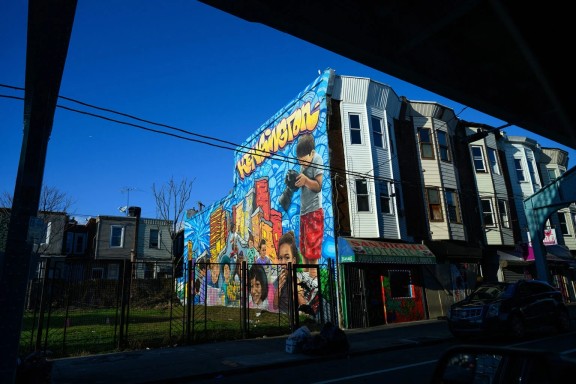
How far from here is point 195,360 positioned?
398 inches

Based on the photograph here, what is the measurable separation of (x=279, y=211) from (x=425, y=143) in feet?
29.8

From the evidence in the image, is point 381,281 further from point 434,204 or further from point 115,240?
point 115,240

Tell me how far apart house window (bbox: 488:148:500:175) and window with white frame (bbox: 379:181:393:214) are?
10265 millimetres

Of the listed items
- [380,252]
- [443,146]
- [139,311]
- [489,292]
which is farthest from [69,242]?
[489,292]

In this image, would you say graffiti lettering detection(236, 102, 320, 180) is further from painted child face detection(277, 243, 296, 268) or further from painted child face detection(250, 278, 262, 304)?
painted child face detection(250, 278, 262, 304)

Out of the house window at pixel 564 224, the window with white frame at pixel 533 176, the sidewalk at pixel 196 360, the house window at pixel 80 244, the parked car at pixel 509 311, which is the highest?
the window with white frame at pixel 533 176

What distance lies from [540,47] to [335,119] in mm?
16680

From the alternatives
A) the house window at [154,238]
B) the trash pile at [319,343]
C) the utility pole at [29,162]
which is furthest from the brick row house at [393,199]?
the house window at [154,238]

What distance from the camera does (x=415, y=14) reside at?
144 inches

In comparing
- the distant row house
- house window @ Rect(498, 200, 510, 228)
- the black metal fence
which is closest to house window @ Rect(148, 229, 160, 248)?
the distant row house

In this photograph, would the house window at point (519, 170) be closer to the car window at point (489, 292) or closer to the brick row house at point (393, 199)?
the brick row house at point (393, 199)

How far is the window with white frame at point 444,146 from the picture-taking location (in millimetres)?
22969

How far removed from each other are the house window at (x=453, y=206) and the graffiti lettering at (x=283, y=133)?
8647 millimetres

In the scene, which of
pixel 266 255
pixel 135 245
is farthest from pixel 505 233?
pixel 135 245
